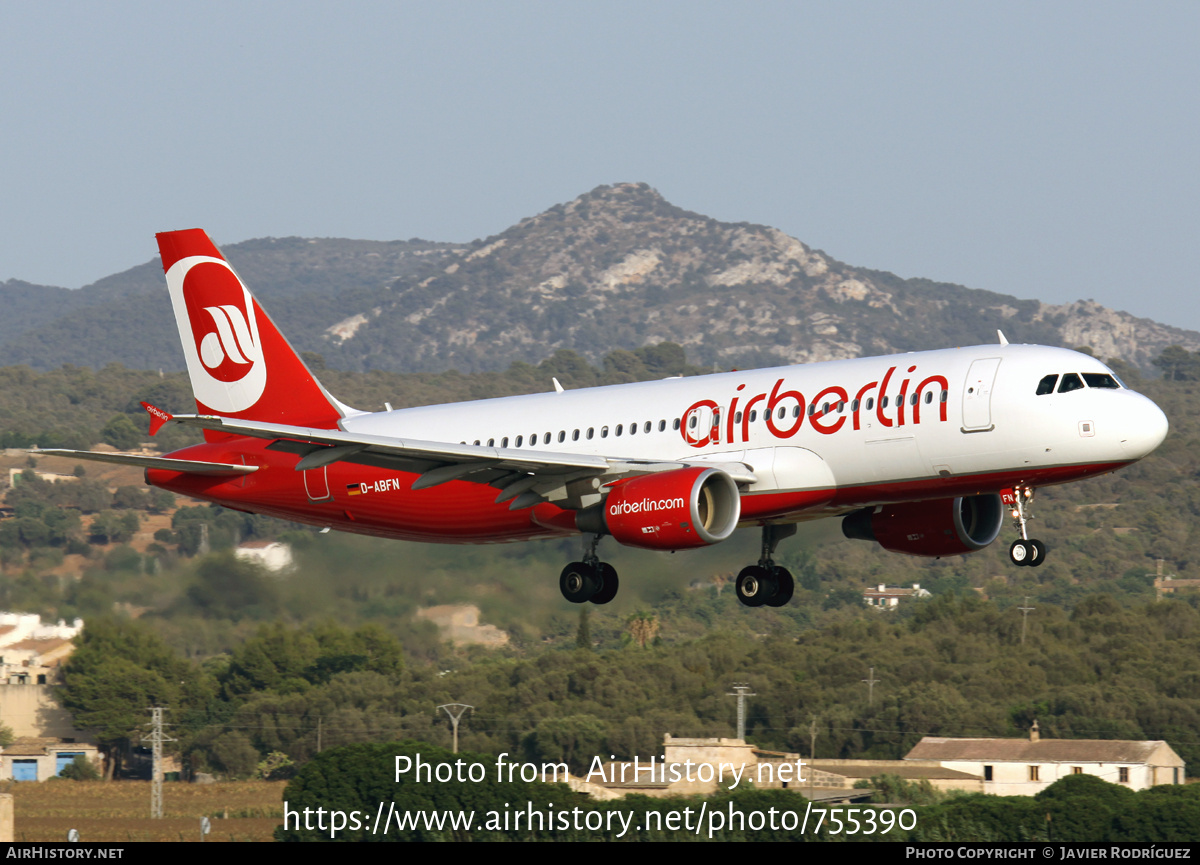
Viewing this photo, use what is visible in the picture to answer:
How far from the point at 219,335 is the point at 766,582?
15999mm

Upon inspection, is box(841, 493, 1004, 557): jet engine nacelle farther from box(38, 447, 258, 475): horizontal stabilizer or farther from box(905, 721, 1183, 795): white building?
box(905, 721, 1183, 795): white building

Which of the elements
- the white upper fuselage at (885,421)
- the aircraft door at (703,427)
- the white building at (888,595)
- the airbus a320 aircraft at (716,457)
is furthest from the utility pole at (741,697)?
the aircraft door at (703,427)

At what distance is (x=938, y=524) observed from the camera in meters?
39.2

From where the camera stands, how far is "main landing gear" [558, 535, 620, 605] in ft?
129

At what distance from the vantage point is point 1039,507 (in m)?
193

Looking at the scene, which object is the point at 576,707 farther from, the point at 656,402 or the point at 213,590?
the point at 656,402

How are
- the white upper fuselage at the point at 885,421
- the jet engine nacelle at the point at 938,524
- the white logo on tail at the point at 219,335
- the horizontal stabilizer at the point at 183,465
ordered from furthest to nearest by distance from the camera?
the white logo on tail at the point at 219,335, the jet engine nacelle at the point at 938,524, the horizontal stabilizer at the point at 183,465, the white upper fuselage at the point at 885,421

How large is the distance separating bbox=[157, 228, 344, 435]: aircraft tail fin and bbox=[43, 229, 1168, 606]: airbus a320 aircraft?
476 millimetres

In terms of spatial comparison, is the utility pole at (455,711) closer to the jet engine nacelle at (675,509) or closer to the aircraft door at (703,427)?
the aircraft door at (703,427)

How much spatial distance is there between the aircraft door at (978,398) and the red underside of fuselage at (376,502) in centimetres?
228

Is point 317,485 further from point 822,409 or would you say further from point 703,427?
point 822,409

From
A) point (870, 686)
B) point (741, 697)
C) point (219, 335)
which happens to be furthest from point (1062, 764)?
point (219, 335)

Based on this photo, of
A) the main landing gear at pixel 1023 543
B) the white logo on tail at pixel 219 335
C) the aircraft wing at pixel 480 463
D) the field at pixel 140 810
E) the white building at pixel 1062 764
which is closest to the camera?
the main landing gear at pixel 1023 543

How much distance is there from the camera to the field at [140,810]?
8056cm
